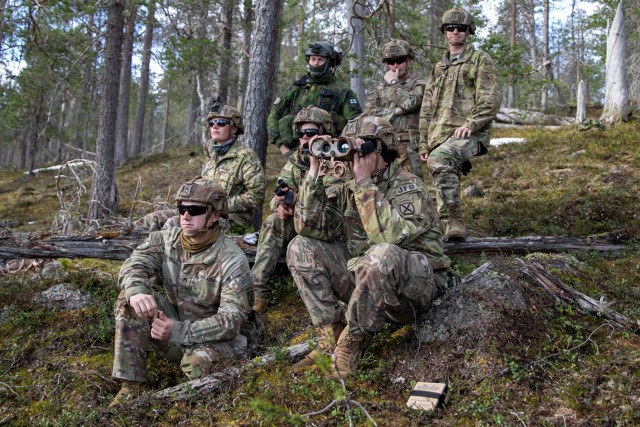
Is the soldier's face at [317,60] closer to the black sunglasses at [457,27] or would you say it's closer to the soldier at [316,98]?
the soldier at [316,98]

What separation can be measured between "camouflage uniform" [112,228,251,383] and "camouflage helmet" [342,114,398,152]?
4.42 feet

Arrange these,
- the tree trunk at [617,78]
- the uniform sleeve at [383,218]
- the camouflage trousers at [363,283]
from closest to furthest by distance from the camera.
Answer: the camouflage trousers at [363,283]
the uniform sleeve at [383,218]
the tree trunk at [617,78]

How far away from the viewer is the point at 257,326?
15.0 ft

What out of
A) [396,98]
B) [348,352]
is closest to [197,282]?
[348,352]

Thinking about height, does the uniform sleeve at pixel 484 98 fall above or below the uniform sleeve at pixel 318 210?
above

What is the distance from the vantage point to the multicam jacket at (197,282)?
395 centimetres

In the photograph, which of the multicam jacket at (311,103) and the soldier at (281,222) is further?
the multicam jacket at (311,103)

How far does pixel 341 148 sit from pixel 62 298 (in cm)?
373

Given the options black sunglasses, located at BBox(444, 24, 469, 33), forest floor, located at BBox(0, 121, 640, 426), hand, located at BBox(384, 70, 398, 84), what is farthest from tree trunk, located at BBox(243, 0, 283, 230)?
black sunglasses, located at BBox(444, 24, 469, 33)

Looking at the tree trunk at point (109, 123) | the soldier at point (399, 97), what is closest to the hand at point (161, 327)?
the soldier at point (399, 97)

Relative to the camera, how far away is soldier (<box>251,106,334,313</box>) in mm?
5129

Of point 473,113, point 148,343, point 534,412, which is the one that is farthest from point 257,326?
point 473,113

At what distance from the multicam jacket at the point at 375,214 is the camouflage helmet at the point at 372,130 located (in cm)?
24

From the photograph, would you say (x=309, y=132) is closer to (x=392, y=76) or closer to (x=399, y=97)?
(x=399, y=97)
